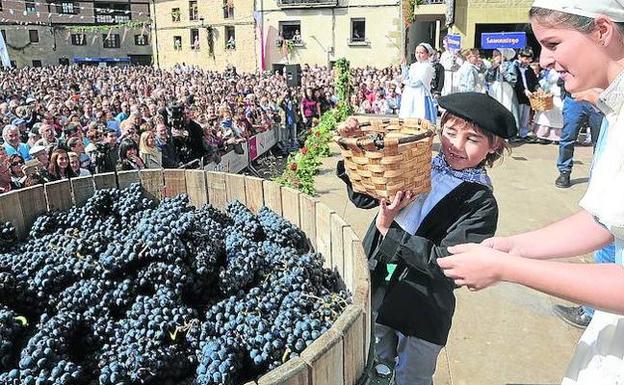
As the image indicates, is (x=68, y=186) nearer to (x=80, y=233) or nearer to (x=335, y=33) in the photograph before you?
(x=80, y=233)

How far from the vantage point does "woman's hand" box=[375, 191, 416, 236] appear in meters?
2.18

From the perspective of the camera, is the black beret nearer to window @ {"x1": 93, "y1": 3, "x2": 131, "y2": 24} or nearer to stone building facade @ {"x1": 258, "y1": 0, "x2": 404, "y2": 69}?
stone building facade @ {"x1": 258, "y1": 0, "x2": 404, "y2": 69}

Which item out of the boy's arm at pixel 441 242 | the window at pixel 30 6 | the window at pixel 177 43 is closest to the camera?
the boy's arm at pixel 441 242

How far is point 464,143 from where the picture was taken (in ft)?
7.72

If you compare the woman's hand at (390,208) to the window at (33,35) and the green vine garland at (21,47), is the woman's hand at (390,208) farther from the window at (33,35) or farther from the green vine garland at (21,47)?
the window at (33,35)

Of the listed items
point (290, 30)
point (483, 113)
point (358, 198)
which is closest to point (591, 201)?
point (483, 113)

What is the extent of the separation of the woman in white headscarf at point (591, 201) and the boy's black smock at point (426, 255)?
2.15ft

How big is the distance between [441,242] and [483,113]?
0.61m

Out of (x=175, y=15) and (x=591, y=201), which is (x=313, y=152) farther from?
(x=175, y=15)

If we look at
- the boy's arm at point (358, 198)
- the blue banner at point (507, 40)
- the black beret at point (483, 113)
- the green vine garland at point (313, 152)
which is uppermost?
the blue banner at point (507, 40)

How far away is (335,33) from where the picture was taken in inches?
1362

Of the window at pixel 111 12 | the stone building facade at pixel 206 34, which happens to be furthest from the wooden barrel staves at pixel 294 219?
the window at pixel 111 12

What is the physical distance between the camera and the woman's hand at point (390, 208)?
7.14ft

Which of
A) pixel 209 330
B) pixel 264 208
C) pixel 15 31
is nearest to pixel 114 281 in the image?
pixel 209 330
